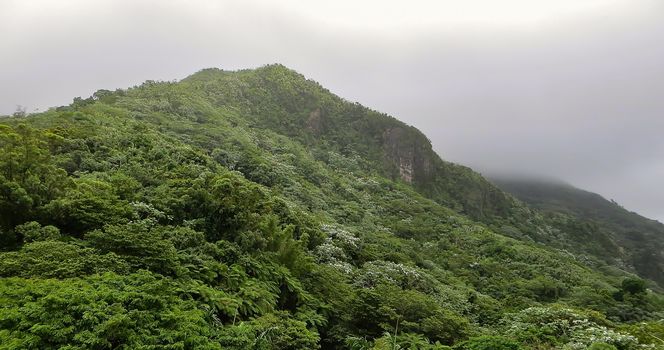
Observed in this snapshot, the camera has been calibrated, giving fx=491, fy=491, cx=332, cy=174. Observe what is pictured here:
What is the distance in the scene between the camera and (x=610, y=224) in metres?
133

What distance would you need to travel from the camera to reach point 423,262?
140 feet

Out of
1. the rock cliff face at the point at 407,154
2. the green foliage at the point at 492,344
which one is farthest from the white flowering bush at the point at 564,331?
the rock cliff face at the point at 407,154

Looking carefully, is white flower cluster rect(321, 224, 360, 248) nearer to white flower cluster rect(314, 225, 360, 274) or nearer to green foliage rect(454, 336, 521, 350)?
white flower cluster rect(314, 225, 360, 274)

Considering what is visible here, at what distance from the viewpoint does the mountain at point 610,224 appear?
92481 millimetres

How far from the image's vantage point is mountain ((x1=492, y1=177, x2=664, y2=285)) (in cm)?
9248

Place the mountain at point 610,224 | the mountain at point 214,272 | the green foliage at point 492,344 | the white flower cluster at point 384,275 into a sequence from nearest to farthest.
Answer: the mountain at point 214,272 < the green foliage at point 492,344 < the white flower cluster at point 384,275 < the mountain at point 610,224

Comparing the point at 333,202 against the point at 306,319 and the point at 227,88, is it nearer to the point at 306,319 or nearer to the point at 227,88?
the point at 306,319

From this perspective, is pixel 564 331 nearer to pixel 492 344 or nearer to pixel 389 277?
pixel 492 344

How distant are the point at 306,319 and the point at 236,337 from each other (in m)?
5.58

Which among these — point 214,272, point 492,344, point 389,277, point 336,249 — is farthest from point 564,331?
point 214,272

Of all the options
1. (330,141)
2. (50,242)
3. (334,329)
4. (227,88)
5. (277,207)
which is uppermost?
(227,88)

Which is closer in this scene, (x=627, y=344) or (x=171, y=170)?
(x=627, y=344)

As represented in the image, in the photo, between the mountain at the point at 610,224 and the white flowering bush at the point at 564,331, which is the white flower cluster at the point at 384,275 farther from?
the mountain at the point at 610,224

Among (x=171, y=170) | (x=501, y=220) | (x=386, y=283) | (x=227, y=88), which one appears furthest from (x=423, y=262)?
(x=227, y=88)
